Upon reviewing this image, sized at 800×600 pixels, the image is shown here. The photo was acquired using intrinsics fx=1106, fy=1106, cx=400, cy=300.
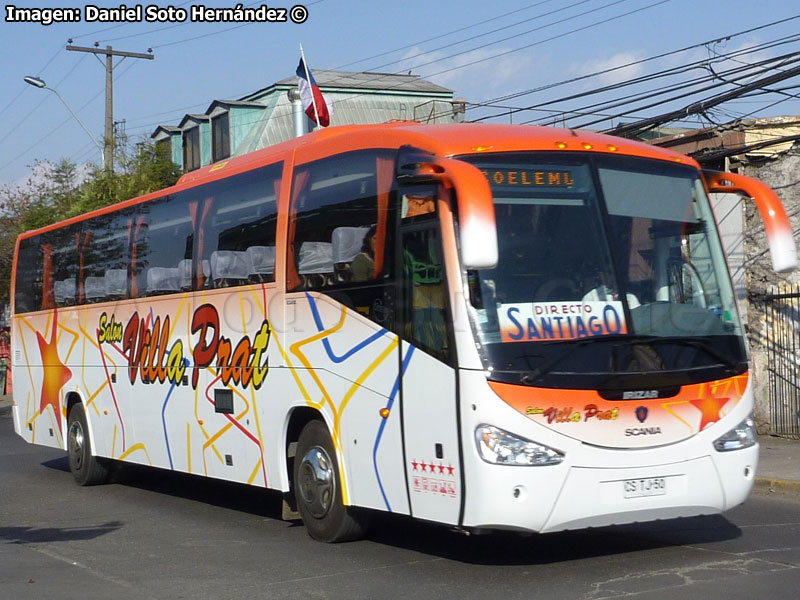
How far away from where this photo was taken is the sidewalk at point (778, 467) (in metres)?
11.9

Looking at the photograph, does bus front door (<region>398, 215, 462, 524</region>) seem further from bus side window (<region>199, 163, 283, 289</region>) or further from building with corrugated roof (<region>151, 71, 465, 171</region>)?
building with corrugated roof (<region>151, 71, 465, 171</region>)

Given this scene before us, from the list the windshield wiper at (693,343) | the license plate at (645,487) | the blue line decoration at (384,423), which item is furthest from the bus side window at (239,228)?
the license plate at (645,487)

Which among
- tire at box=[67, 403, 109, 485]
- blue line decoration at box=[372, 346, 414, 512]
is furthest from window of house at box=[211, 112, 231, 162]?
blue line decoration at box=[372, 346, 414, 512]

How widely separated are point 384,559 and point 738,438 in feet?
9.28

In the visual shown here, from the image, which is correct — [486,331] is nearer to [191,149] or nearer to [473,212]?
[473,212]

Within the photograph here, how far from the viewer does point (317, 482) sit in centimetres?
935

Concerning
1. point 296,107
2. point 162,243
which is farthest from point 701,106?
point 296,107

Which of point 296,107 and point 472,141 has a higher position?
point 296,107

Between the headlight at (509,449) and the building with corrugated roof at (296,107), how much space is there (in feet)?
102

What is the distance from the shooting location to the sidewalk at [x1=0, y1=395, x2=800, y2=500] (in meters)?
11.9

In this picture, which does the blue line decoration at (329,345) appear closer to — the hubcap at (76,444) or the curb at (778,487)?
the curb at (778,487)

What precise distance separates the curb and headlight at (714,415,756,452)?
3943 mm

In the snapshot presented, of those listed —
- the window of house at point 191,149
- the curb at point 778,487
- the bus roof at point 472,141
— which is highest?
the window of house at point 191,149

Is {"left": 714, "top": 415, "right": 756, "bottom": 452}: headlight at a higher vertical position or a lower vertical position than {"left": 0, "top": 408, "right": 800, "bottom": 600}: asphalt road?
higher
